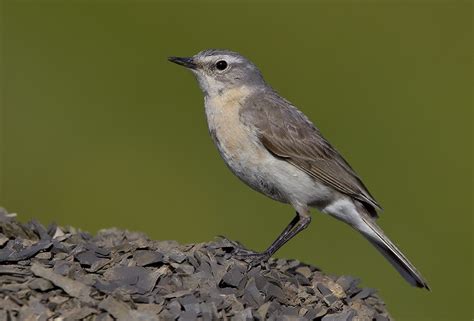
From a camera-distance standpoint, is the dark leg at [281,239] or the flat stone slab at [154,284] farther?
the dark leg at [281,239]

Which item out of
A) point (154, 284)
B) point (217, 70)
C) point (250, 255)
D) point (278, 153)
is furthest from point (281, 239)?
point (154, 284)

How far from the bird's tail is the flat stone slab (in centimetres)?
80

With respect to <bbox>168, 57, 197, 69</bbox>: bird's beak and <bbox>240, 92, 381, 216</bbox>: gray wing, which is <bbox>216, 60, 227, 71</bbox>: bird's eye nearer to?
<bbox>168, 57, 197, 69</bbox>: bird's beak

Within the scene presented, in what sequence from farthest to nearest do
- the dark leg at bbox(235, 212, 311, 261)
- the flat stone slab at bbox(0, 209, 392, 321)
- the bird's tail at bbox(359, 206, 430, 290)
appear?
the bird's tail at bbox(359, 206, 430, 290)
the dark leg at bbox(235, 212, 311, 261)
the flat stone slab at bbox(0, 209, 392, 321)

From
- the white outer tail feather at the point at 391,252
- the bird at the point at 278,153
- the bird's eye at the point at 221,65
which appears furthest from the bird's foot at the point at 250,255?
the bird's eye at the point at 221,65

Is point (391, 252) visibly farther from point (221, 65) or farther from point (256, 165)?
point (221, 65)

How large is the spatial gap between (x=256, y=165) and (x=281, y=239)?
0.75 meters

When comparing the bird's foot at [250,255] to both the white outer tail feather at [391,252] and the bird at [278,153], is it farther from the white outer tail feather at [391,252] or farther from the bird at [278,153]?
the white outer tail feather at [391,252]

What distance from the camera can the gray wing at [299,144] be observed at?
357 inches

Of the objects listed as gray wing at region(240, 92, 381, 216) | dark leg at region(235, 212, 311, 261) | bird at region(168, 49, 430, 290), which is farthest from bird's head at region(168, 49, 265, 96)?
dark leg at region(235, 212, 311, 261)

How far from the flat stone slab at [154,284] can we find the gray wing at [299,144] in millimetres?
1123

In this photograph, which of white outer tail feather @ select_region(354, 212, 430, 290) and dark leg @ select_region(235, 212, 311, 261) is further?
white outer tail feather @ select_region(354, 212, 430, 290)

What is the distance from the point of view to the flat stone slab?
6602 mm

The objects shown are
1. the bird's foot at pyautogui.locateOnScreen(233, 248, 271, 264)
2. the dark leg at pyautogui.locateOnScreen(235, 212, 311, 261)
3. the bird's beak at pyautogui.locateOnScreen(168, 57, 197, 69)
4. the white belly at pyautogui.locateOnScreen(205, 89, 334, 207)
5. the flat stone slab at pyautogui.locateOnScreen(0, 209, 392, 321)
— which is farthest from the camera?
the bird's beak at pyautogui.locateOnScreen(168, 57, 197, 69)
